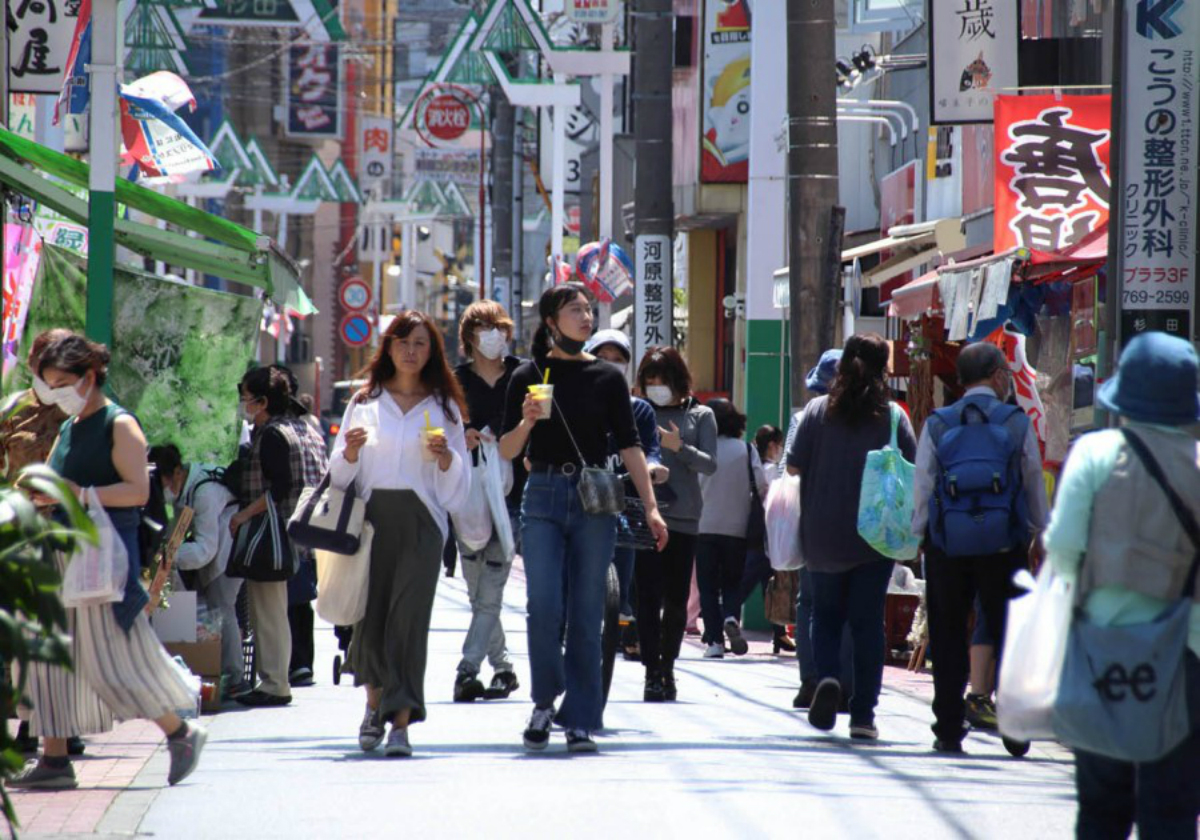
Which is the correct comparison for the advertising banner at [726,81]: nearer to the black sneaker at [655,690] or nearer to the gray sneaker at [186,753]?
the black sneaker at [655,690]

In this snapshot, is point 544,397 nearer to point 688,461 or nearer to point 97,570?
point 97,570

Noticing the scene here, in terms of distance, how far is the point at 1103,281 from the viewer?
1284cm

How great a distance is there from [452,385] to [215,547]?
2.68 metres

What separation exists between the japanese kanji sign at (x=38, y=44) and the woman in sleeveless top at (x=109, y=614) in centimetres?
846

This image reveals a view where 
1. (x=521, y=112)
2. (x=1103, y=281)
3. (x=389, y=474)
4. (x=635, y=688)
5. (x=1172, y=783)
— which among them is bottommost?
(x=635, y=688)

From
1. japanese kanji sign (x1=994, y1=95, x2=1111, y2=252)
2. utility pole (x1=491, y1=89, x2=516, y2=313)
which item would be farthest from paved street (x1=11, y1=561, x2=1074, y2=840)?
utility pole (x1=491, y1=89, x2=516, y2=313)

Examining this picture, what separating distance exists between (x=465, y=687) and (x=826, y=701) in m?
2.41

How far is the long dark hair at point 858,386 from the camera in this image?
9844mm

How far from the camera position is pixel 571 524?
29.5 ft

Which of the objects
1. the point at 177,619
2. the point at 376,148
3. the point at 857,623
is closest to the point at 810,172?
the point at 857,623

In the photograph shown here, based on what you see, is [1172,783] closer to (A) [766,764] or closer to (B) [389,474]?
(A) [766,764]

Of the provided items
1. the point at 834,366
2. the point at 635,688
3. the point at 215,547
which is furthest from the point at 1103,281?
the point at 215,547

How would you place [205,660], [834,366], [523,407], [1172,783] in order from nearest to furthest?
[1172,783]
[523,407]
[834,366]
[205,660]

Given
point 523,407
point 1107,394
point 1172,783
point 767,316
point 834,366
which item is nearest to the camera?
point 1172,783
